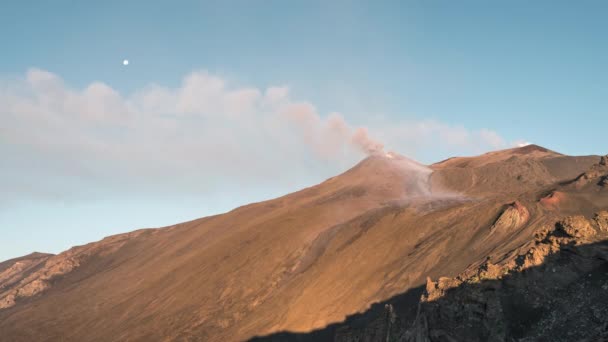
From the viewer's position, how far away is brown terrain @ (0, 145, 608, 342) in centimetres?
1758

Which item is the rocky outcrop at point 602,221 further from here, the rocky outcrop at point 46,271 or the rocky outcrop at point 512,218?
the rocky outcrop at point 46,271

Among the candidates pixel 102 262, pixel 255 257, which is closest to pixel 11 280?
pixel 102 262

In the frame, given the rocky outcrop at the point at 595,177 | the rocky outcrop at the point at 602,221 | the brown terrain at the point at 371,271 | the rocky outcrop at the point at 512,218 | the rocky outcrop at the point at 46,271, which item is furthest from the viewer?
the rocky outcrop at the point at 46,271

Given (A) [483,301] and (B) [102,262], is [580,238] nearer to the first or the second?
(A) [483,301]

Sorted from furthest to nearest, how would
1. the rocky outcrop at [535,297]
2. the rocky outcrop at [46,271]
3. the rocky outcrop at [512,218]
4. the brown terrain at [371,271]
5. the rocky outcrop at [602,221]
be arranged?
the rocky outcrop at [46,271] < the rocky outcrop at [512,218] < the rocky outcrop at [602,221] < the brown terrain at [371,271] < the rocky outcrop at [535,297]

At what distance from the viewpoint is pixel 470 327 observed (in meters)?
17.5

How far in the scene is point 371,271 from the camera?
39438 mm

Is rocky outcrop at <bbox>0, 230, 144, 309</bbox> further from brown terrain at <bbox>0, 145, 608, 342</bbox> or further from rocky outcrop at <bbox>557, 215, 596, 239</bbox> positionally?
rocky outcrop at <bbox>557, 215, 596, 239</bbox>

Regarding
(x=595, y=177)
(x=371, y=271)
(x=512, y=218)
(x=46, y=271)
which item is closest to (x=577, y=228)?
(x=512, y=218)

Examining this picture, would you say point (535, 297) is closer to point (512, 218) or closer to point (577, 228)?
point (577, 228)

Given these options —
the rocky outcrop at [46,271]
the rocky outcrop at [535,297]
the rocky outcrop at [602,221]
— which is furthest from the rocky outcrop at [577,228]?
the rocky outcrop at [46,271]

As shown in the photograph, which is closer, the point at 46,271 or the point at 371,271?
the point at 371,271

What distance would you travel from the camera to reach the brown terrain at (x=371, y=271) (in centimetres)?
1758

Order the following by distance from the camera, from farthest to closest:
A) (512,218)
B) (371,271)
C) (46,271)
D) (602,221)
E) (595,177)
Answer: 1. (46,271)
2. (595,177)
3. (371,271)
4. (512,218)
5. (602,221)
